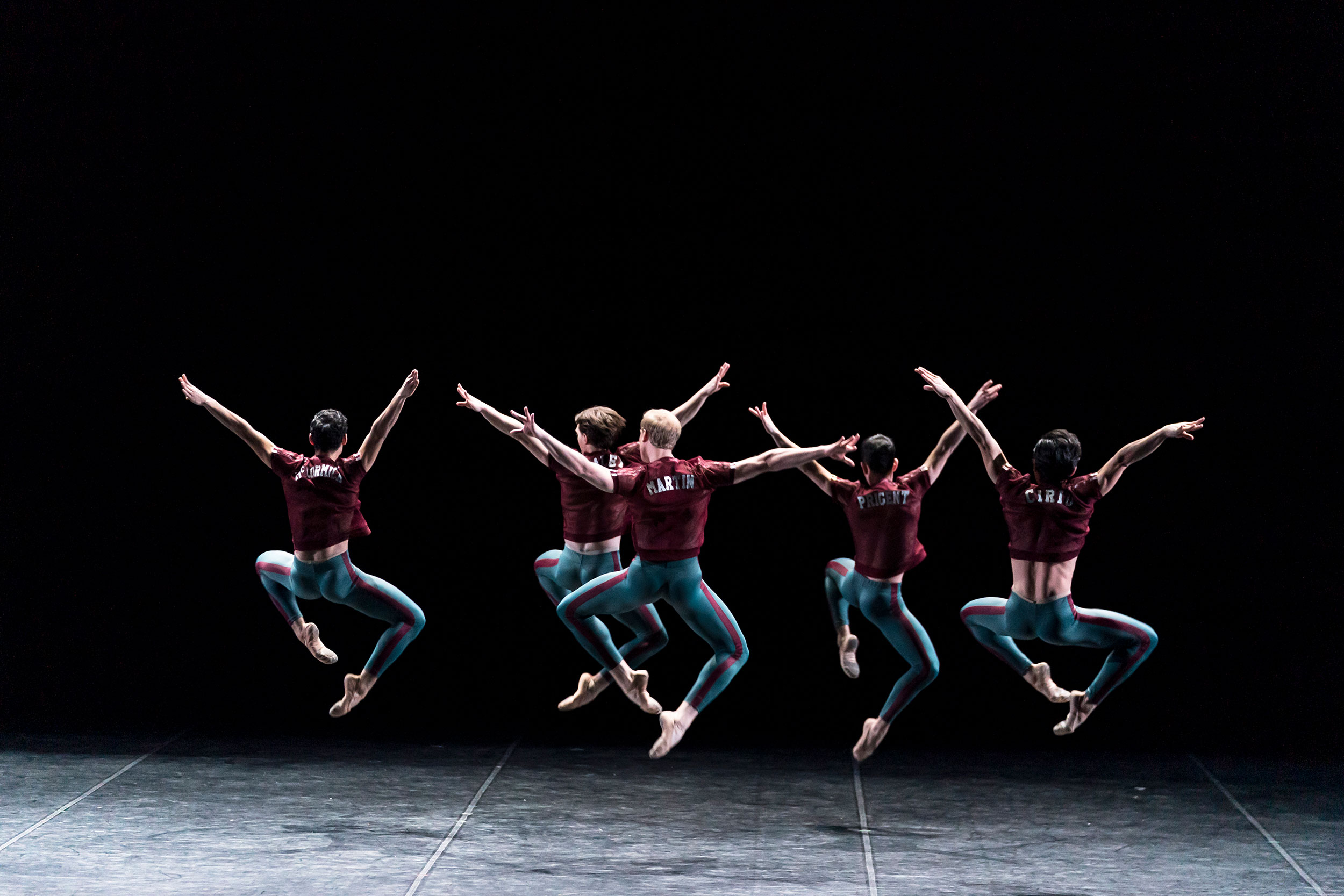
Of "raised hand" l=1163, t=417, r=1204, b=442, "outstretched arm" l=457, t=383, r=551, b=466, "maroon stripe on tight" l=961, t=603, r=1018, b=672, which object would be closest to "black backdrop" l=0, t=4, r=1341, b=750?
"maroon stripe on tight" l=961, t=603, r=1018, b=672

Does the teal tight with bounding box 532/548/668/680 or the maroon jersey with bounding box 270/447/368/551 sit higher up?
the maroon jersey with bounding box 270/447/368/551

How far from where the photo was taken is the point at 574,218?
9648 mm

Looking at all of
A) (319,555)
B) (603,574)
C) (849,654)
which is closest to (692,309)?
(603,574)

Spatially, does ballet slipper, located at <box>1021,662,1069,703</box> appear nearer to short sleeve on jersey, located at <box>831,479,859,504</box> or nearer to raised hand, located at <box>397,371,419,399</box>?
short sleeve on jersey, located at <box>831,479,859,504</box>

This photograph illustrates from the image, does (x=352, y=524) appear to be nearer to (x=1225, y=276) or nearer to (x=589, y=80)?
(x=589, y=80)

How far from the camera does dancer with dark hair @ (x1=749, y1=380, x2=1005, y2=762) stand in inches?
263

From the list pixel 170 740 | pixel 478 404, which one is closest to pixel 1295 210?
pixel 478 404

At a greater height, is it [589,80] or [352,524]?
[589,80]

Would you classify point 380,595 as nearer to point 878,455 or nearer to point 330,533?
point 330,533

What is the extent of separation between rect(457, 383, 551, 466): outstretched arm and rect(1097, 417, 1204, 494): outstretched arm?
2328 mm

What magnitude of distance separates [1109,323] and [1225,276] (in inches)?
29.3

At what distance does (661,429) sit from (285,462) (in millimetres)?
1729

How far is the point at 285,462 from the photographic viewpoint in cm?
692

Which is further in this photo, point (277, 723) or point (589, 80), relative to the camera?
point (277, 723)
